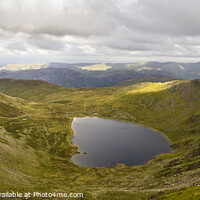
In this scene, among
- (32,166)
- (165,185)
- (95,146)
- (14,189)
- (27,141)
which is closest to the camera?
(14,189)

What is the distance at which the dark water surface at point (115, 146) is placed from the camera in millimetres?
124312

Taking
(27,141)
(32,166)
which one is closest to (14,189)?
(32,166)

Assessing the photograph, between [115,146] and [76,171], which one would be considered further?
[115,146]

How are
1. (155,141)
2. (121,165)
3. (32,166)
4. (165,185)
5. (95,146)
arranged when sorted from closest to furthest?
(165,185)
(32,166)
(121,165)
(95,146)
(155,141)

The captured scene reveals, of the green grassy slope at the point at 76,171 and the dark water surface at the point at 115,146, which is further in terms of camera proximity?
the dark water surface at the point at 115,146

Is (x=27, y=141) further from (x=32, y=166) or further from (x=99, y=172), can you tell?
(x=99, y=172)

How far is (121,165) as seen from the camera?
382 feet

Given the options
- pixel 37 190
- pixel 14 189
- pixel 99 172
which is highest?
pixel 14 189

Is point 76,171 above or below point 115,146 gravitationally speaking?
below

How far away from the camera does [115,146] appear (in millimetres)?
146750

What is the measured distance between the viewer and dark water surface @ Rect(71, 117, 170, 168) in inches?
4894

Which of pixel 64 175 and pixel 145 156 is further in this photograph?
pixel 145 156

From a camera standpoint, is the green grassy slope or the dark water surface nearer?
the green grassy slope

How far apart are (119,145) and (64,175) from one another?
203 ft
